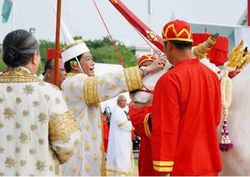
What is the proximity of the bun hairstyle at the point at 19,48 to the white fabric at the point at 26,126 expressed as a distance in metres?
0.12

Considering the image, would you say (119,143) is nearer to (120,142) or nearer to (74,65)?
(120,142)

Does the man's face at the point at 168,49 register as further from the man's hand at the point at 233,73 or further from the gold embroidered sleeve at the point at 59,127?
the man's hand at the point at 233,73

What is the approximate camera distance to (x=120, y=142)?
377 inches

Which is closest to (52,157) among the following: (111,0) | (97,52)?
(111,0)

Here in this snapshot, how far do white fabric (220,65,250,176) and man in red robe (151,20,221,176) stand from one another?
388mm

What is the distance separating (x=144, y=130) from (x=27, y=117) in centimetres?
98

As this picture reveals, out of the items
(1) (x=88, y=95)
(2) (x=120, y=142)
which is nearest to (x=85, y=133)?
(1) (x=88, y=95)

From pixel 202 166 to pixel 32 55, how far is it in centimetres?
108

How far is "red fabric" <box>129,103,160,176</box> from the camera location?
380cm

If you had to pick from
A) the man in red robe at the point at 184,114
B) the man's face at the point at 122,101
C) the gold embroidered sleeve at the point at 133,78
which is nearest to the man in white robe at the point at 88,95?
the gold embroidered sleeve at the point at 133,78

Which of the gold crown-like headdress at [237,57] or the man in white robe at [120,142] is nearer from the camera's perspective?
the gold crown-like headdress at [237,57]

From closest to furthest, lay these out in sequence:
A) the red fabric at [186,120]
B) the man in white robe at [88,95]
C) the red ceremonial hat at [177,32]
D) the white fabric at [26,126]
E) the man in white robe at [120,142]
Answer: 1. the white fabric at [26,126]
2. the red fabric at [186,120]
3. the red ceremonial hat at [177,32]
4. the man in white robe at [88,95]
5. the man in white robe at [120,142]

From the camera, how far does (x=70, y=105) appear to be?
13.1ft

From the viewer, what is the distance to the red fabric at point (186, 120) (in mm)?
3090
